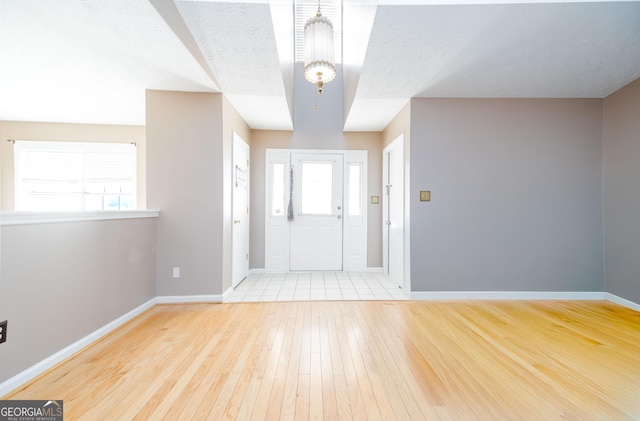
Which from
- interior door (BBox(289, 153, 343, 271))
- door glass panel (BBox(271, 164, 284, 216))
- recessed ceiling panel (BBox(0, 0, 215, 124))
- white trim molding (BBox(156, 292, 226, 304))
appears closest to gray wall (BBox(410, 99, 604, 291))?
interior door (BBox(289, 153, 343, 271))

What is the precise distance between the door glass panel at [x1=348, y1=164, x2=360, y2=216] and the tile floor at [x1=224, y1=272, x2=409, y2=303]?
42.4 inches

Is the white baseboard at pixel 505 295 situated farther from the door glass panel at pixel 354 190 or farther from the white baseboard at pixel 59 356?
the white baseboard at pixel 59 356

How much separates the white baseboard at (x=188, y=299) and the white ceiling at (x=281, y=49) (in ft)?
7.72

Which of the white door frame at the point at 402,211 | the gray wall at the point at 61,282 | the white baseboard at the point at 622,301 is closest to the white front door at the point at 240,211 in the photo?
the gray wall at the point at 61,282

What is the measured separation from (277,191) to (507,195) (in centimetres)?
325

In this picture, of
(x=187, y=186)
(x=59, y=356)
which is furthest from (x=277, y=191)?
(x=59, y=356)

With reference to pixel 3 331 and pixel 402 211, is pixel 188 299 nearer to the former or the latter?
pixel 3 331

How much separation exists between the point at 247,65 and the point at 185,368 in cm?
255

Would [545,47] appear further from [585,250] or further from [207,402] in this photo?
[207,402]

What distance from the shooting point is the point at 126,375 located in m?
1.66

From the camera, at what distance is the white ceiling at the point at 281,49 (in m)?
1.81

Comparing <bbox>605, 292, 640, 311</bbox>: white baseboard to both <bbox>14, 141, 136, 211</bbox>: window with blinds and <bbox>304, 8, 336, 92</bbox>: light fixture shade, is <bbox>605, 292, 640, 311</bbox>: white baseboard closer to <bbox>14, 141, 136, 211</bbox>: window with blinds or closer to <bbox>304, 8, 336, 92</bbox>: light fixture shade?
<bbox>304, 8, 336, 92</bbox>: light fixture shade

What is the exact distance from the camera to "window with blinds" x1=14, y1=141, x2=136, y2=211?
409 centimetres

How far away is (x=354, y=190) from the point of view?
174 inches
